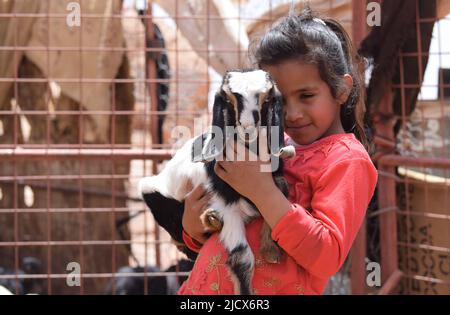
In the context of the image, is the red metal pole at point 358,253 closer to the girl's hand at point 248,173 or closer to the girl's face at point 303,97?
the girl's face at point 303,97

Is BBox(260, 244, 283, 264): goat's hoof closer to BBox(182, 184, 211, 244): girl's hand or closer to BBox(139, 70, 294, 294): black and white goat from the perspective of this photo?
BBox(139, 70, 294, 294): black and white goat

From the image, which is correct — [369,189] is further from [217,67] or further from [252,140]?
[217,67]

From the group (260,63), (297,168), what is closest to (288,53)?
(260,63)

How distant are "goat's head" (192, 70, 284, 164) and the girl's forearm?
3.7 inches

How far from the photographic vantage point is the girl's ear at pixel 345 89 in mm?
1748

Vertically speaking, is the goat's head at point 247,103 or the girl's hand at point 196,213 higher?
the goat's head at point 247,103

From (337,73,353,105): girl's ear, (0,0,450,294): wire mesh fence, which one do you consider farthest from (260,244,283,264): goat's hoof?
(0,0,450,294): wire mesh fence

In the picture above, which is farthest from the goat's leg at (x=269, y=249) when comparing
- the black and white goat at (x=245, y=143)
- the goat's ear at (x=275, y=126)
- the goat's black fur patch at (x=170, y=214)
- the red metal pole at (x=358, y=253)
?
the red metal pole at (x=358, y=253)

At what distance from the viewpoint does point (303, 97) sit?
5.58ft

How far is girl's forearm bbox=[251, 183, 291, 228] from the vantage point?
59.6 inches

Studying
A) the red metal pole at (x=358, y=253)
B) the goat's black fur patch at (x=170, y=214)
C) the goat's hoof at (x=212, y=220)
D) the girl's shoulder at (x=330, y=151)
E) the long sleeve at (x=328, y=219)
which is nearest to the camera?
the long sleeve at (x=328, y=219)

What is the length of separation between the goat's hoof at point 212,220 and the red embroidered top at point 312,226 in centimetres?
3

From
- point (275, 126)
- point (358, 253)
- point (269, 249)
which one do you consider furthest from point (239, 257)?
point (358, 253)

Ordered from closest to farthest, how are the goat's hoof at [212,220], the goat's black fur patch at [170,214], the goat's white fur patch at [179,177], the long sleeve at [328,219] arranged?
1. the long sleeve at [328,219]
2. the goat's hoof at [212,220]
3. the goat's white fur patch at [179,177]
4. the goat's black fur patch at [170,214]
